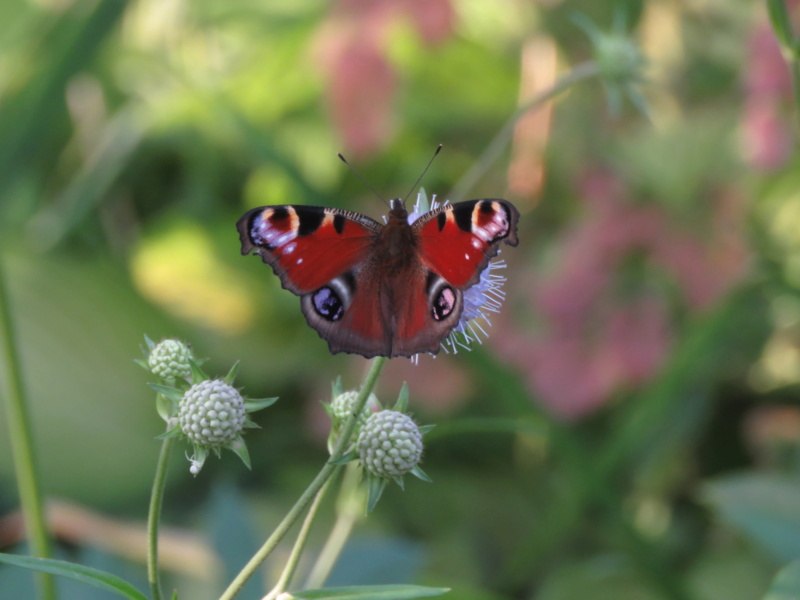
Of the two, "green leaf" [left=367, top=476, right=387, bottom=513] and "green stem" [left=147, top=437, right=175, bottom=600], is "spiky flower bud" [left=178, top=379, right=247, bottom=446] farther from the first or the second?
"green leaf" [left=367, top=476, right=387, bottom=513]

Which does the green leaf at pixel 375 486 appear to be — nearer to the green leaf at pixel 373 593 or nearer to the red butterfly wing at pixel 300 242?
the green leaf at pixel 373 593

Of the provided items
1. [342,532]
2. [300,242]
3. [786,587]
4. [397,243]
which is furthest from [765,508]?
[300,242]

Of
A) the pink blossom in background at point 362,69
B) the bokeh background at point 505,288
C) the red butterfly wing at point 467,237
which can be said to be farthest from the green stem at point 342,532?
the pink blossom in background at point 362,69

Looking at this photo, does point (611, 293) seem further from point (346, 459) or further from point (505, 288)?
point (346, 459)

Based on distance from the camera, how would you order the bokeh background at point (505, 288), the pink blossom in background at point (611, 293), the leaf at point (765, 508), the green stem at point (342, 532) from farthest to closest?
the pink blossom in background at point (611, 293) → the bokeh background at point (505, 288) → the leaf at point (765, 508) → the green stem at point (342, 532)

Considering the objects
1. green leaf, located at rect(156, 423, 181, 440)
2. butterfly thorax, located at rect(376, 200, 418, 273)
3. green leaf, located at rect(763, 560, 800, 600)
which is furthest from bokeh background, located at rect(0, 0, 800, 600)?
green leaf, located at rect(156, 423, 181, 440)

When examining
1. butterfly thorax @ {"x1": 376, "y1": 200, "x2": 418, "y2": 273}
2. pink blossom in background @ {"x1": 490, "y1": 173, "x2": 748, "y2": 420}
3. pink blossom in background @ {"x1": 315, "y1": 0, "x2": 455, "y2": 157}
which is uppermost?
pink blossom in background @ {"x1": 315, "y1": 0, "x2": 455, "y2": 157}
